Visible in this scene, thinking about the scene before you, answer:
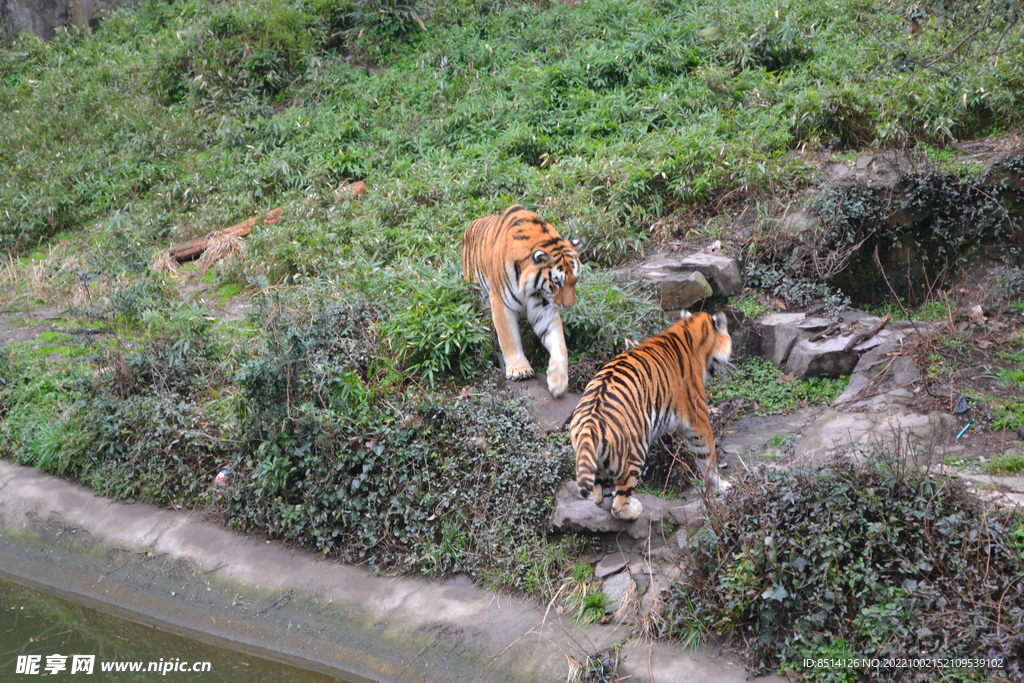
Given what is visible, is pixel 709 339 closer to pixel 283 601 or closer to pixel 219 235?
pixel 283 601

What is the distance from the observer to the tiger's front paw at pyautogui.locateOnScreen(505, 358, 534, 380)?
18.6 ft

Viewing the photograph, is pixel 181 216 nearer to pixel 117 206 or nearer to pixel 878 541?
pixel 117 206

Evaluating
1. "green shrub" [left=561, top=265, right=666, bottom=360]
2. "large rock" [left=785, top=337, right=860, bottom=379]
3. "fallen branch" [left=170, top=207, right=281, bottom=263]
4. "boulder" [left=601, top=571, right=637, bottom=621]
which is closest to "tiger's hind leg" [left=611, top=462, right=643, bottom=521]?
"boulder" [left=601, top=571, right=637, bottom=621]

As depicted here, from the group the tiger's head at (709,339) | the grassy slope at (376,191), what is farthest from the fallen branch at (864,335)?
the grassy slope at (376,191)

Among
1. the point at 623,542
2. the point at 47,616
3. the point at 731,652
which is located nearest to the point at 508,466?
the point at 623,542

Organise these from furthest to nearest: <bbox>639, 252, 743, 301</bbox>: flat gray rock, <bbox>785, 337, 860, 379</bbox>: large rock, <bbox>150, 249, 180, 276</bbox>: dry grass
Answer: <bbox>150, 249, 180, 276</bbox>: dry grass
<bbox>639, 252, 743, 301</bbox>: flat gray rock
<bbox>785, 337, 860, 379</bbox>: large rock

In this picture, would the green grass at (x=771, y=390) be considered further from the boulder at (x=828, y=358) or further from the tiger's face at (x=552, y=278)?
the tiger's face at (x=552, y=278)

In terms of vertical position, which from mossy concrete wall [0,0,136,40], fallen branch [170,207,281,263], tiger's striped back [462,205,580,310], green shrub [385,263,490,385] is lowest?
green shrub [385,263,490,385]

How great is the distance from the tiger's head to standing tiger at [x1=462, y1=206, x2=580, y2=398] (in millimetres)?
843

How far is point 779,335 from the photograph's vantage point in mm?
6566

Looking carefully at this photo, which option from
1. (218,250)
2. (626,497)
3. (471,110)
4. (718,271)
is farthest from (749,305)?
(218,250)

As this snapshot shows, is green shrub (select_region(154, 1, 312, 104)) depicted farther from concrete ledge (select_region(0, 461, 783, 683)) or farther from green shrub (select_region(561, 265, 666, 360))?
green shrub (select_region(561, 265, 666, 360))

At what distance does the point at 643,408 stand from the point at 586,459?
2.09ft

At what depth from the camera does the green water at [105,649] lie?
4.73 meters
